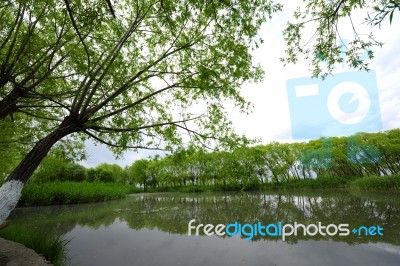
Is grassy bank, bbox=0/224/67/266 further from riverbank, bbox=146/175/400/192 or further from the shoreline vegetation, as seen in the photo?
riverbank, bbox=146/175/400/192

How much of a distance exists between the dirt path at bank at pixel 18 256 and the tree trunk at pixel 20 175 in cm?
73

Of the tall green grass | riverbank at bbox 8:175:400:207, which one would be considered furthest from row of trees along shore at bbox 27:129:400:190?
the tall green grass

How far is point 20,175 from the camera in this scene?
407 cm

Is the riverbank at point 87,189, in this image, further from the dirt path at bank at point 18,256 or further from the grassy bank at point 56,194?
the dirt path at bank at point 18,256

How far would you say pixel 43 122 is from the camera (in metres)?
8.74

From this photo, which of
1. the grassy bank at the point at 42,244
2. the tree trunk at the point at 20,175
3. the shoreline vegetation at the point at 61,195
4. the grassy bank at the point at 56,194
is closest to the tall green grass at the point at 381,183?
the shoreline vegetation at the point at 61,195

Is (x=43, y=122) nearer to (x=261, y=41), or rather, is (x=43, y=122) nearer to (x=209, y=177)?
(x=261, y=41)

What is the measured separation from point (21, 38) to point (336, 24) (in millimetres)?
7294

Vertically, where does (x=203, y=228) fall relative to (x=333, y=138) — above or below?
below

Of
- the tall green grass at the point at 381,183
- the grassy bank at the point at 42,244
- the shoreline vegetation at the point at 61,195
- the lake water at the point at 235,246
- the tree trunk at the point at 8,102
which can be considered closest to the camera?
the grassy bank at the point at 42,244

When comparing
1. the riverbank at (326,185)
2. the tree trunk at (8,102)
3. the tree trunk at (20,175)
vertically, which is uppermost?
the tree trunk at (8,102)

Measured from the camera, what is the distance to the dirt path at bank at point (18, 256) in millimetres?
3859

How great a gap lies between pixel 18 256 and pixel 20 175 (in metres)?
1.49

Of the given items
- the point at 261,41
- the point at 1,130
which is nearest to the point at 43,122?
the point at 1,130
